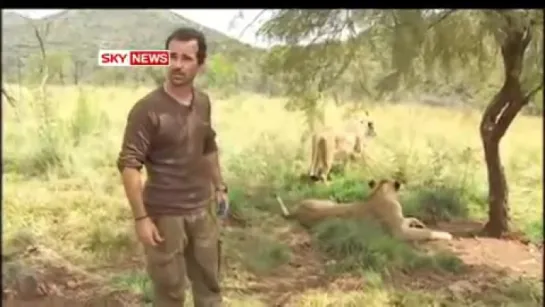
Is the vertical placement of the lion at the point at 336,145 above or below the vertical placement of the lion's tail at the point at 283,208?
above

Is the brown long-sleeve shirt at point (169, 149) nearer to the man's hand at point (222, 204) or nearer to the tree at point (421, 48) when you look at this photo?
the man's hand at point (222, 204)

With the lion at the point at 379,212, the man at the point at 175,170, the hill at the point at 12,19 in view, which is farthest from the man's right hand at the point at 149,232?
the hill at the point at 12,19

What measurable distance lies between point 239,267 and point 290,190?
0.14m

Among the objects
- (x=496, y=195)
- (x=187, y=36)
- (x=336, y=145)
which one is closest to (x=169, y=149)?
(x=187, y=36)

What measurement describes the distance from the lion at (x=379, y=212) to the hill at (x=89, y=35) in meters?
0.26

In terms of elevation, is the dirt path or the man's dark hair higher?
the man's dark hair

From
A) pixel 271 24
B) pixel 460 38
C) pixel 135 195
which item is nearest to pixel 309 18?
pixel 271 24

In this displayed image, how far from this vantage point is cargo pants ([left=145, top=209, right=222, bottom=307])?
1533 mm

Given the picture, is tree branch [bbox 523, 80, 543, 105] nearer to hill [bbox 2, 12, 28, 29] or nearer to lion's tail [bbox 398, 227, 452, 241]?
lion's tail [bbox 398, 227, 452, 241]

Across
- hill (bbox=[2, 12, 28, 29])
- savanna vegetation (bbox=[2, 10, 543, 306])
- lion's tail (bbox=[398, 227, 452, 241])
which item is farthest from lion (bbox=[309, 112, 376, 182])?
hill (bbox=[2, 12, 28, 29])

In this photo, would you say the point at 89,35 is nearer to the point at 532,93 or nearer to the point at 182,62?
the point at 182,62

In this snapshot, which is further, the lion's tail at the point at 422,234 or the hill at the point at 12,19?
the lion's tail at the point at 422,234

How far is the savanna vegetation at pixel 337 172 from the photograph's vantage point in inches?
61.2

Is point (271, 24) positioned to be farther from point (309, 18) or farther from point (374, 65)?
point (374, 65)
